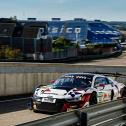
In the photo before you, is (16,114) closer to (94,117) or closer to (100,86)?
(100,86)

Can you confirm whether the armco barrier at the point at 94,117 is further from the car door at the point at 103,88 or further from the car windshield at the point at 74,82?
the car door at the point at 103,88

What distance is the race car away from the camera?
45.9 ft

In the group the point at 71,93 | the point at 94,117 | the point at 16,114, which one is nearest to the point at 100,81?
the point at 71,93

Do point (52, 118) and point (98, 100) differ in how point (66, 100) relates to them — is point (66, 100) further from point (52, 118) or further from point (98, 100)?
point (52, 118)

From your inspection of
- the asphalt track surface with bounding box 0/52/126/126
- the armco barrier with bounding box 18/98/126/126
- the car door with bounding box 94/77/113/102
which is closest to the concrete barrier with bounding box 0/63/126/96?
the asphalt track surface with bounding box 0/52/126/126

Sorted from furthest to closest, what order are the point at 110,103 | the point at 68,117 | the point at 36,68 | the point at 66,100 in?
the point at 36,68 < the point at 66,100 < the point at 110,103 < the point at 68,117

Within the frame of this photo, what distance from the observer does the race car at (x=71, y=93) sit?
14000 mm

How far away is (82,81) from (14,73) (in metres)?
8.08

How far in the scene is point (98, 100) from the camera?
50.0 feet

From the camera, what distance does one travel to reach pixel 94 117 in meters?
8.26

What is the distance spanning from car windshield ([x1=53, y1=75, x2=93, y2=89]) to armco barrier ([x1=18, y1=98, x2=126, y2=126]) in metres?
5.37

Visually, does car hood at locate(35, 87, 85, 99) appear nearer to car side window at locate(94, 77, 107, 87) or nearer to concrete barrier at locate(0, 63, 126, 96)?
car side window at locate(94, 77, 107, 87)

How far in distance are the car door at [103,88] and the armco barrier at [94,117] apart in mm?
5736

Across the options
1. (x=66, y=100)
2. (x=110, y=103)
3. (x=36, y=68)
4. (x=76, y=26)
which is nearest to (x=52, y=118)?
(x=110, y=103)
